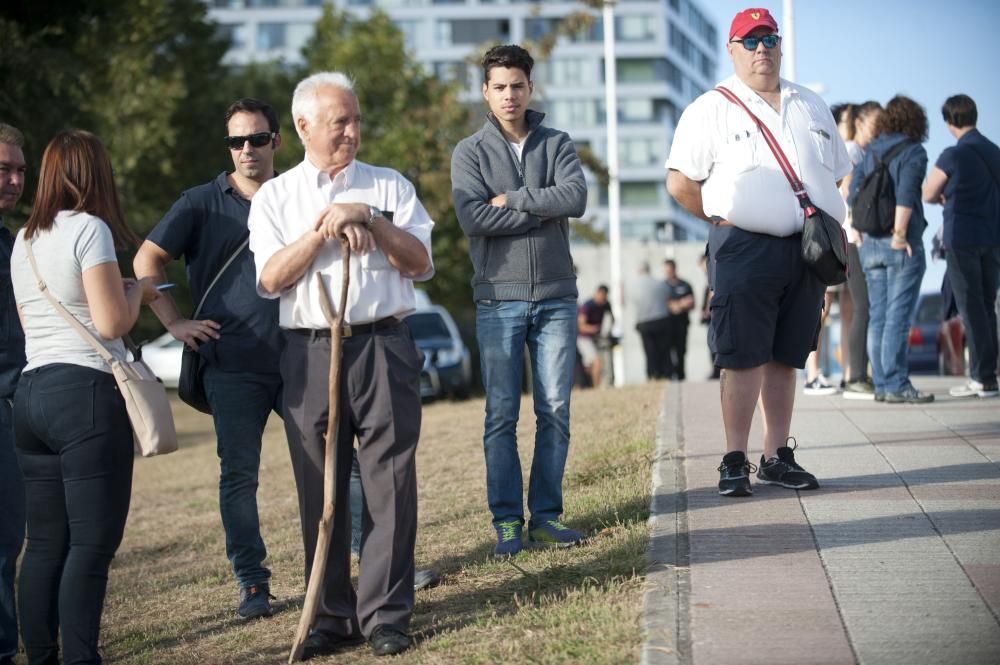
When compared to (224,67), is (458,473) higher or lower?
lower

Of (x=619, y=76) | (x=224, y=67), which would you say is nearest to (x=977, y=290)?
(x=224, y=67)

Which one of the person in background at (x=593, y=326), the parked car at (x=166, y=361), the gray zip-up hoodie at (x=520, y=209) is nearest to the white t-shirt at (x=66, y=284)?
the gray zip-up hoodie at (x=520, y=209)

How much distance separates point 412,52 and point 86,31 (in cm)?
2106

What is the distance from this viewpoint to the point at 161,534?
1013cm

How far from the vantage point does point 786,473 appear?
280 inches

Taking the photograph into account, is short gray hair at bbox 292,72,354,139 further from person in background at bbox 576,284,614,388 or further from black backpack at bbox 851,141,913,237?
person in background at bbox 576,284,614,388

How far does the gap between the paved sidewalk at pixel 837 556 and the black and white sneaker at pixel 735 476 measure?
0.15 feet

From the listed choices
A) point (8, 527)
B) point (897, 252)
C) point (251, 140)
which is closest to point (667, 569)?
point (251, 140)

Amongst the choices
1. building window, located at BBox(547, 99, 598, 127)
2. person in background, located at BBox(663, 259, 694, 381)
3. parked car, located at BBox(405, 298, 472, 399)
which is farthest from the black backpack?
building window, located at BBox(547, 99, 598, 127)

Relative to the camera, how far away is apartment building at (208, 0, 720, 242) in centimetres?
9081

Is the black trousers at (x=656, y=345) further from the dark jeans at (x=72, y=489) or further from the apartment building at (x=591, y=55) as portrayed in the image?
the apartment building at (x=591, y=55)

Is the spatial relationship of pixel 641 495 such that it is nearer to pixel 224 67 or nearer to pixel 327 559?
pixel 327 559

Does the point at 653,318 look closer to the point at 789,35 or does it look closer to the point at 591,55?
the point at 789,35

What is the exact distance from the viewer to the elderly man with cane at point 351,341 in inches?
A: 201
